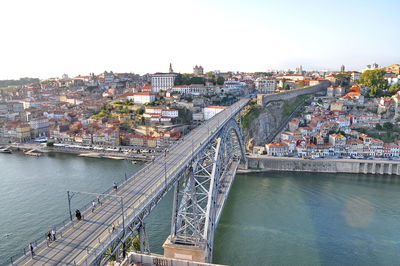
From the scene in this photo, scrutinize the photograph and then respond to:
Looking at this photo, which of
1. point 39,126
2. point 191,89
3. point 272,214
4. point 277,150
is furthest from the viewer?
point 191,89

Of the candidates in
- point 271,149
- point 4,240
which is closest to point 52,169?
point 4,240

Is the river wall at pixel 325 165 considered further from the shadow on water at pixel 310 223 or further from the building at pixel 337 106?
the building at pixel 337 106

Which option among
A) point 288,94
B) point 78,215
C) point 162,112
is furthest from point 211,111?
point 78,215

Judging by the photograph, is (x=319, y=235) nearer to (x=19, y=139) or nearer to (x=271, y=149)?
(x=271, y=149)

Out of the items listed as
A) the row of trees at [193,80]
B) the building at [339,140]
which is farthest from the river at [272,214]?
the row of trees at [193,80]

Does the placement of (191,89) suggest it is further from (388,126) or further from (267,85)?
(388,126)

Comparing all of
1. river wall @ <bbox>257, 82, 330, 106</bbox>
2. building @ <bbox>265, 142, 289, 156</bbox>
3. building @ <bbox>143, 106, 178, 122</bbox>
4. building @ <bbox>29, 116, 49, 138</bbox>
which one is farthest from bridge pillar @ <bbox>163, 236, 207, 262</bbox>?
building @ <bbox>29, 116, 49, 138</bbox>
